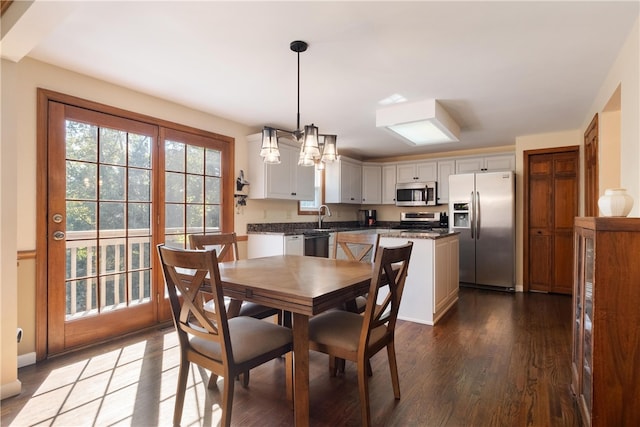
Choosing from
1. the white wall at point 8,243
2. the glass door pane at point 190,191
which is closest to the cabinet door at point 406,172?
the glass door pane at point 190,191

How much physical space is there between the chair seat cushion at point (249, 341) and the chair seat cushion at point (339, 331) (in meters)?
0.16

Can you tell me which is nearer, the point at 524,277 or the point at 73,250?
the point at 73,250

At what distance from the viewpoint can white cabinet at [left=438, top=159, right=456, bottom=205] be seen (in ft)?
18.5

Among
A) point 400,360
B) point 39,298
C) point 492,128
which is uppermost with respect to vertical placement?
point 492,128

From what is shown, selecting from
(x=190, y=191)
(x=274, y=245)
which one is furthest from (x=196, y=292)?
(x=274, y=245)

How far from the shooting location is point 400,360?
2.55 m

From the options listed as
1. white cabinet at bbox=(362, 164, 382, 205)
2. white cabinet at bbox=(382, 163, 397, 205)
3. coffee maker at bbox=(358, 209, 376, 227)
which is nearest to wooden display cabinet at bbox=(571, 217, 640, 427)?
white cabinet at bbox=(382, 163, 397, 205)

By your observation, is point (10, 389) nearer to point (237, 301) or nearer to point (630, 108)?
point (237, 301)

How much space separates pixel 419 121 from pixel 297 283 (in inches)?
93.7

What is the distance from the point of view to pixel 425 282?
344cm

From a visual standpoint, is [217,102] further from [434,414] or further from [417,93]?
[434,414]

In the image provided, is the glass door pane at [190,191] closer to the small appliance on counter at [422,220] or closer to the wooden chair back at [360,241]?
the wooden chair back at [360,241]

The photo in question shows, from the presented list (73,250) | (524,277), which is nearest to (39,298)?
(73,250)

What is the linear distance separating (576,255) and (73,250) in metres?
3.69
